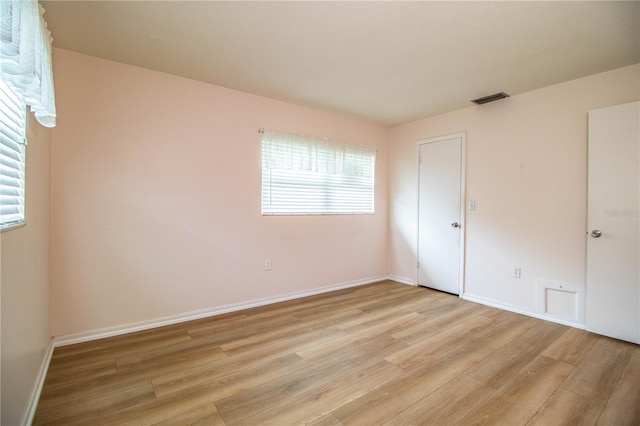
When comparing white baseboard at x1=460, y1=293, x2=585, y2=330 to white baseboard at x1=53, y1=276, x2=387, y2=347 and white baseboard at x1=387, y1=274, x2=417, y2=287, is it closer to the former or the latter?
white baseboard at x1=387, y1=274, x2=417, y2=287

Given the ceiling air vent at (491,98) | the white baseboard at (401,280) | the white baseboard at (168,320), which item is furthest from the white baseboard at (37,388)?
the ceiling air vent at (491,98)

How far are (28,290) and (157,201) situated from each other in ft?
4.07

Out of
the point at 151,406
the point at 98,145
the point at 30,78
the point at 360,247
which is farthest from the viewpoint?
the point at 360,247

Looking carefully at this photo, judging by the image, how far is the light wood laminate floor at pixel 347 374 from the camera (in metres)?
1.62

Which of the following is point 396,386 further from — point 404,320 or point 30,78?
point 30,78

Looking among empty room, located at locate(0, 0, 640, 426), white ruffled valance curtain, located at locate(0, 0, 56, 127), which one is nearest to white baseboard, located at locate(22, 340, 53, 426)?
empty room, located at locate(0, 0, 640, 426)

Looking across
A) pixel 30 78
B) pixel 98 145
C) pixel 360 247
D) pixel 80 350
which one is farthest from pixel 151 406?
pixel 360 247

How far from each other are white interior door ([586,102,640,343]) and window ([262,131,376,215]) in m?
2.56

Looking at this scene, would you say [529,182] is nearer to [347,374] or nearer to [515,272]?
[515,272]

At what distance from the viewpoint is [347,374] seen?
2.00m

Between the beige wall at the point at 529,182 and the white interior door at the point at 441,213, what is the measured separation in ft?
0.44

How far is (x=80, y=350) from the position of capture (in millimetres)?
2312

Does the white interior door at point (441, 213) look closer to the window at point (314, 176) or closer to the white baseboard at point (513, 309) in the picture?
the white baseboard at point (513, 309)

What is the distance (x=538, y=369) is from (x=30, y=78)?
3.45 m
